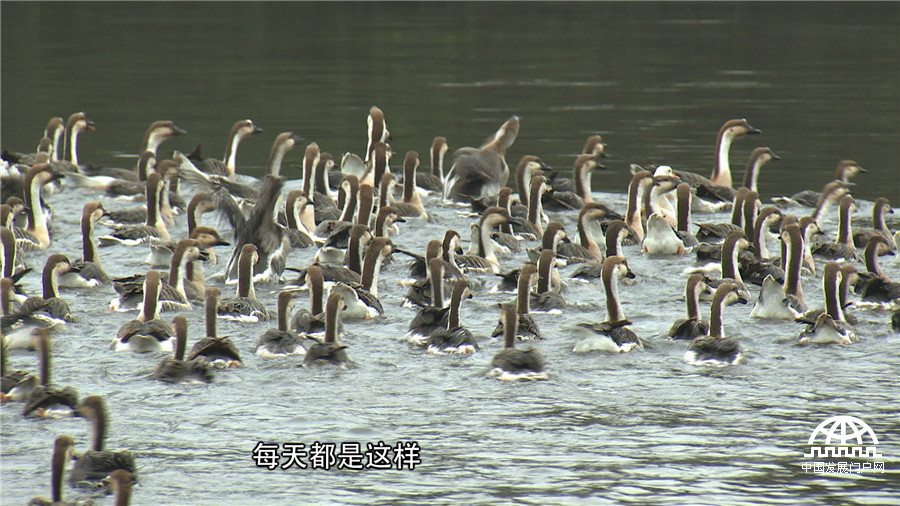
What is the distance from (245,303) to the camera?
13.7 metres

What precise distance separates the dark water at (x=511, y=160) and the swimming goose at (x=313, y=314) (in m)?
0.32

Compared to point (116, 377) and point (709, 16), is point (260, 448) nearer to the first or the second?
point (116, 377)

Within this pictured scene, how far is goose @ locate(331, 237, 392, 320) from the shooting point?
540 inches

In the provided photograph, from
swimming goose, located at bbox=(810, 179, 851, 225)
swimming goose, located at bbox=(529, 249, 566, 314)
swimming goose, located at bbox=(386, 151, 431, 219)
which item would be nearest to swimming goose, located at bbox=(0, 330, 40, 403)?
swimming goose, located at bbox=(529, 249, 566, 314)

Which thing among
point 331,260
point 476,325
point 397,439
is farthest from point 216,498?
point 331,260

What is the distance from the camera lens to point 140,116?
101ft

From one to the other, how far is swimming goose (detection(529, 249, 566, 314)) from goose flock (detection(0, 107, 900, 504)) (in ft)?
0.06

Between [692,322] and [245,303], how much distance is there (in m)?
4.27

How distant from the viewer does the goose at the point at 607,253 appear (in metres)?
15.6

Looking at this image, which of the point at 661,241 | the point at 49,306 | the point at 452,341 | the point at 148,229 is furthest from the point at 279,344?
the point at 661,241

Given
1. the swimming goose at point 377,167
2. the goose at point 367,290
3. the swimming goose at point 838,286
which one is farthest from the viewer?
the swimming goose at point 377,167

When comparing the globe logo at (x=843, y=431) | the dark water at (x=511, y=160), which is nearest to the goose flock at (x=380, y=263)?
the dark water at (x=511, y=160)

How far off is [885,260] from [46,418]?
34.8 feet

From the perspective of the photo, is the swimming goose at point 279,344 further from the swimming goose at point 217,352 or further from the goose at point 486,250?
the goose at point 486,250
